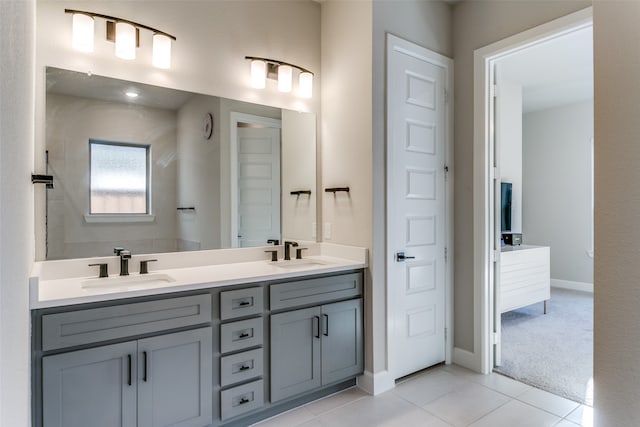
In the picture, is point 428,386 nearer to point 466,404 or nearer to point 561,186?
point 466,404

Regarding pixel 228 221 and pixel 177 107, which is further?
pixel 228 221

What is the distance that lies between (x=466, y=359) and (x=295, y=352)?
1.54 meters

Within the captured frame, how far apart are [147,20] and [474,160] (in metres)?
2.49

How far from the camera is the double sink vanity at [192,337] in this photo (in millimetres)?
1558

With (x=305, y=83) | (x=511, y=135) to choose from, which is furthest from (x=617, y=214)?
(x=511, y=135)

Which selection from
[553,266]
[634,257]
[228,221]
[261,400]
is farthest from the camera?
[553,266]

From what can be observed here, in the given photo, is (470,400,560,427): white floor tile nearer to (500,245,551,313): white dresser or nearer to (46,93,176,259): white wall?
(500,245,551,313): white dresser

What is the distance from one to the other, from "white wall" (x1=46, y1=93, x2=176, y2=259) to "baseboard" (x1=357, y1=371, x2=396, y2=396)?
1606 mm

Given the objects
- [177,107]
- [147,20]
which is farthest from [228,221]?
[147,20]

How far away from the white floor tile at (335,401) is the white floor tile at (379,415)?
0.14ft

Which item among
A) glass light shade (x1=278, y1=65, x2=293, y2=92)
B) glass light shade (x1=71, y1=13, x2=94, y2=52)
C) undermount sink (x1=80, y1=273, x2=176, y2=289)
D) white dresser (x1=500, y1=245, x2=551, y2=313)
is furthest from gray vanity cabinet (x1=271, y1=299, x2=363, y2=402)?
white dresser (x1=500, y1=245, x2=551, y2=313)

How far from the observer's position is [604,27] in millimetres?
820

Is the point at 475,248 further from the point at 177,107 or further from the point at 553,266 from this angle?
the point at 553,266

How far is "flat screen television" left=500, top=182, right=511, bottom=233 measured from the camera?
470cm
